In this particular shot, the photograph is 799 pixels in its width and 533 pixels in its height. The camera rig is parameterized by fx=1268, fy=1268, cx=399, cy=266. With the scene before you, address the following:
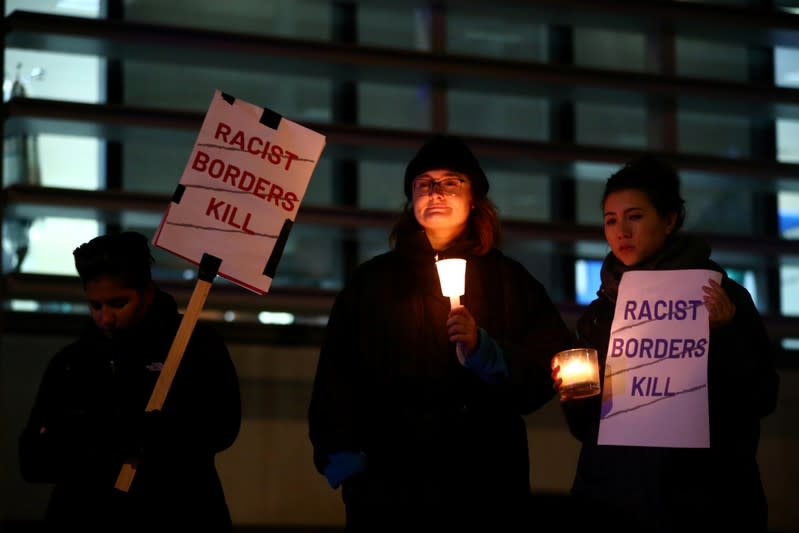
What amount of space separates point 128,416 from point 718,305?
1883 mm

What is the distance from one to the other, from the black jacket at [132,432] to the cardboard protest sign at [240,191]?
31 centimetres

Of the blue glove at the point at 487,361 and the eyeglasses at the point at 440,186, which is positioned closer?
the blue glove at the point at 487,361

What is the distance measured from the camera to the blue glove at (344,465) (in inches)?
160

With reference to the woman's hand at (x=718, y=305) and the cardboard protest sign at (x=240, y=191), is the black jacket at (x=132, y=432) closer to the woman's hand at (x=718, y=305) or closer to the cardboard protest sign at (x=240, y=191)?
the cardboard protest sign at (x=240, y=191)

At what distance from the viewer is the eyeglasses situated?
4.41 meters

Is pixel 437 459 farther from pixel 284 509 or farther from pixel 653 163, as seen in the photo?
pixel 284 509

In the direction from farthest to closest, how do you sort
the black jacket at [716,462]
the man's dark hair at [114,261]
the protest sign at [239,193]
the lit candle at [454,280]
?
the protest sign at [239,193] < the man's dark hair at [114,261] < the lit candle at [454,280] < the black jacket at [716,462]

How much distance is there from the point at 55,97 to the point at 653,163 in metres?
4.50

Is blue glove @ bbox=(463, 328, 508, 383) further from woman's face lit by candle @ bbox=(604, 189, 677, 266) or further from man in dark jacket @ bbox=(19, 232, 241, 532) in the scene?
man in dark jacket @ bbox=(19, 232, 241, 532)

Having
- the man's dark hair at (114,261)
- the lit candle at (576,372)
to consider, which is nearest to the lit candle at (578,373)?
the lit candle at (576,372)

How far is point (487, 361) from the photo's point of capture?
4.00m

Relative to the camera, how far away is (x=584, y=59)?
9203 millimetres

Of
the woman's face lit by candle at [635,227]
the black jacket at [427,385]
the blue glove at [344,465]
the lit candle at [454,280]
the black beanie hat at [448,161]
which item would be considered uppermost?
the black beanie hat at [448,161]

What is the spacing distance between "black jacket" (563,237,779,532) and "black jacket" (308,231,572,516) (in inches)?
9.7
